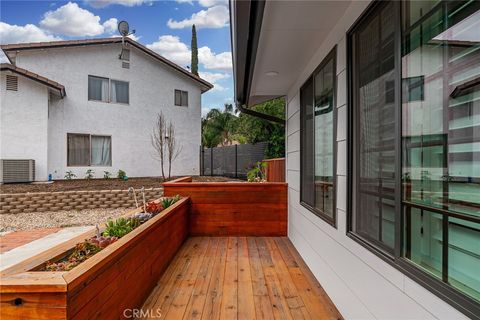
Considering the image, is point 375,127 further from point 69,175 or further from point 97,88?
point 97,88

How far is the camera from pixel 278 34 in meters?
2.35

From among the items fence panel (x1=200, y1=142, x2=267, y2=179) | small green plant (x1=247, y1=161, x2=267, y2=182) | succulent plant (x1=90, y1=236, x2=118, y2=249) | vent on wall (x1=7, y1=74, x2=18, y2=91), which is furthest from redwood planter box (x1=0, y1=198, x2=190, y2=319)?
vent on wall (x1=7, y1=74, x2=18, y2=91)

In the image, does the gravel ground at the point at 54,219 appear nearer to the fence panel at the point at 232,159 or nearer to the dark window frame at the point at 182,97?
the fence panel at the point at 232,159

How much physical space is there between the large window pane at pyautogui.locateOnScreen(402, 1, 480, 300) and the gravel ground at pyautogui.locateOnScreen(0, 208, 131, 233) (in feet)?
15.5

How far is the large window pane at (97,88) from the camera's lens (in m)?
9.89

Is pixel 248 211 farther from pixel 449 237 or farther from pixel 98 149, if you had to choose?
pixel 98 149

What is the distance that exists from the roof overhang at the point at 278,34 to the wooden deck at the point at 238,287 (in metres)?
2.02

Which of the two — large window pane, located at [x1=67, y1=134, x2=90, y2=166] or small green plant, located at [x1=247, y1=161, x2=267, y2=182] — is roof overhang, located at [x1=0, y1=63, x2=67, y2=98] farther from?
small green plant, located at [x1=247, y1=161, x2=267, y2=182]

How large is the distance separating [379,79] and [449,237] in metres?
0.88

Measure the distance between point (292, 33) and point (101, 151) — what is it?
9.27 metres

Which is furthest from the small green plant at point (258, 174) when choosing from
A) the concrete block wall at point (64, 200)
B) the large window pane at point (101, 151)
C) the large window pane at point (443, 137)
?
the large window pane at point (101, 151)

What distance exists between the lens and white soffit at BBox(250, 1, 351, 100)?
195 cm

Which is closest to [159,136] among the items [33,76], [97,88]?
[97,88]

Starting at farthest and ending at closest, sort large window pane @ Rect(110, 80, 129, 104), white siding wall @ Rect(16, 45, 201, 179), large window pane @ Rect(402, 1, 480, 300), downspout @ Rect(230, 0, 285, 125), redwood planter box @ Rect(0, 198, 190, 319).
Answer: large window pane @ Rect(110, 80, 129, 104)
white siding wall @ Rect(16, 45, 201, 179)
downspout @ Rect(230, 0, 285, 125)
redwood planter box @ Rect(0, 198, 190, 319)
large window pane @ Rect(402, 1, 480, 300)
